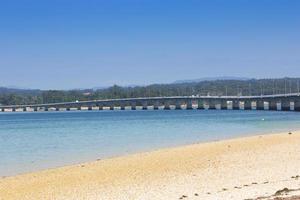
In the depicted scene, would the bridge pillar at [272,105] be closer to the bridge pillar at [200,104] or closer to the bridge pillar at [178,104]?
the bridge pillar at [200,104]

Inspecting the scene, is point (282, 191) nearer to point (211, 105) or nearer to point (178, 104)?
point (211, 105)

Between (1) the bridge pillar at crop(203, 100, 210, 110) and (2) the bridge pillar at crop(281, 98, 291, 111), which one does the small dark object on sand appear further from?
(1) the bridge pillar at crop(203, 100, 210, 110)

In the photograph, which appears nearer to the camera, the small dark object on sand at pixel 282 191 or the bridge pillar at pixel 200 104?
the small dark object on sand at pixel 282 191

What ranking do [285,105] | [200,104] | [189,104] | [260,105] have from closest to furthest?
[285,105] < [260,105] < [200,104] < [189,104]

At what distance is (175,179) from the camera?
2066cm

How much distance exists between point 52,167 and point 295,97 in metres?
107

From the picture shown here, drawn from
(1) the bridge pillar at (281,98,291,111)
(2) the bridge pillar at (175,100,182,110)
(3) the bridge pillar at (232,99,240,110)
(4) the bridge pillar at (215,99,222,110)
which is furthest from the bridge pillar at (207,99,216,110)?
(1) the bridge pillar at (281,98,291,111)

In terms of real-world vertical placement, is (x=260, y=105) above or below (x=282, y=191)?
below

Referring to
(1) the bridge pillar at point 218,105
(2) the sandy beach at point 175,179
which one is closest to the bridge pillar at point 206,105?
(1) the bridge pillar at point 218,105

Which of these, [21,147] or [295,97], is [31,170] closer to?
[21,147]

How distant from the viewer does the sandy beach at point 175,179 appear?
17.0 metres

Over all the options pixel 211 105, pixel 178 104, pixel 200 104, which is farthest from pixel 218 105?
pixel 178 104

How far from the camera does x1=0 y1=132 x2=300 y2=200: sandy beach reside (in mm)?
17031

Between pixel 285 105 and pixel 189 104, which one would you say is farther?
pixel 189 104
